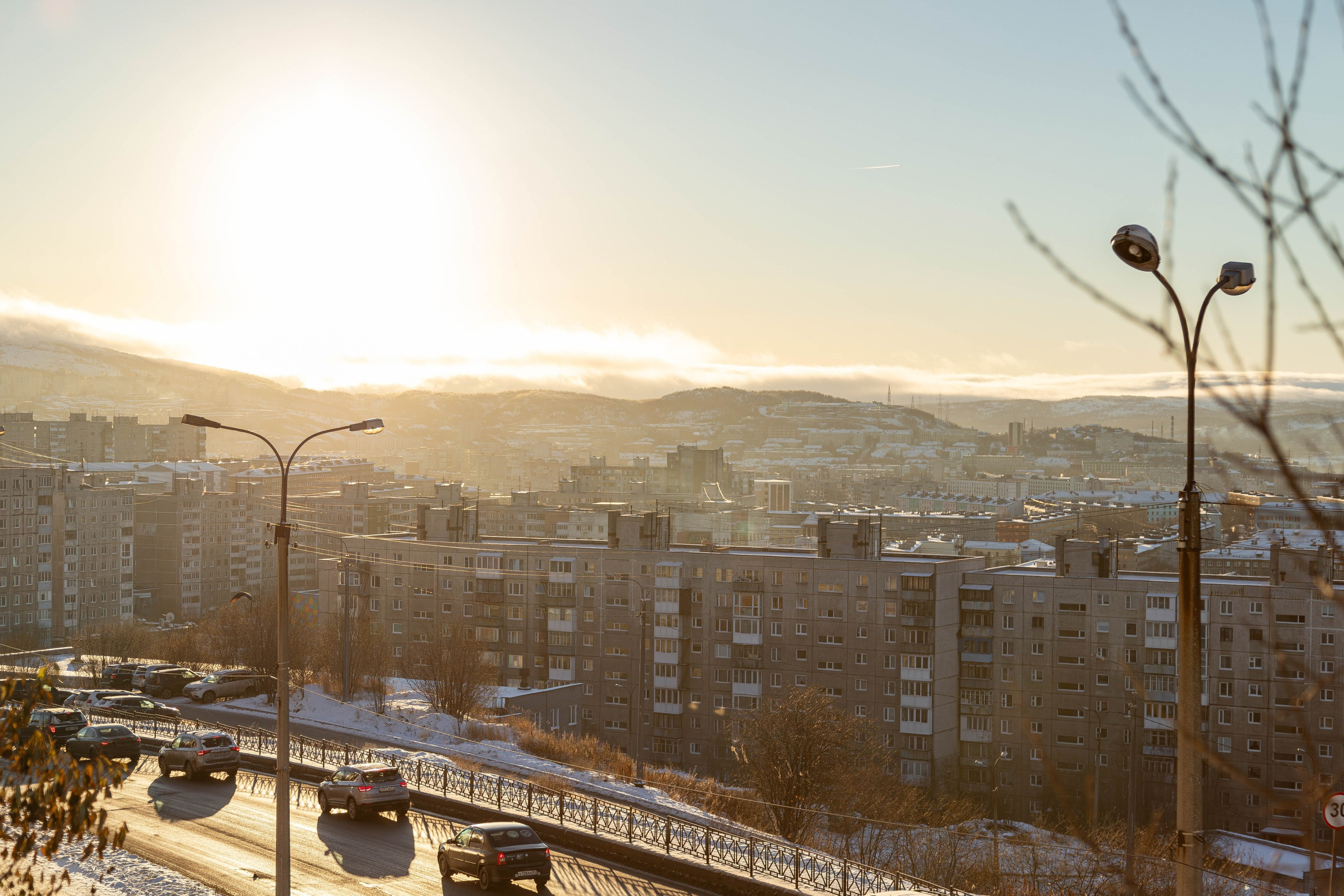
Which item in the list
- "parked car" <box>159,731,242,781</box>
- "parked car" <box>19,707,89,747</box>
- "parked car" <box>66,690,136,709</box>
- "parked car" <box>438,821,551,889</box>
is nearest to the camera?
"parked car" <box>438,821,551,889</box>

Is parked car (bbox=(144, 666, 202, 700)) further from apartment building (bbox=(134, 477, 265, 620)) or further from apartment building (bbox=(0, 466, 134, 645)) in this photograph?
apartment building (bbox=(134, 477, 265, 620))

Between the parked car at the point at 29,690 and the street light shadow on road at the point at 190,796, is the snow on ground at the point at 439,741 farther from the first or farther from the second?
the parked car at the point at 29,690

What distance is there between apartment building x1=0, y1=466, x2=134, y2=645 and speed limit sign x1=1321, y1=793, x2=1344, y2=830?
322 feet

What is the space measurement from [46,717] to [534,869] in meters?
19.1

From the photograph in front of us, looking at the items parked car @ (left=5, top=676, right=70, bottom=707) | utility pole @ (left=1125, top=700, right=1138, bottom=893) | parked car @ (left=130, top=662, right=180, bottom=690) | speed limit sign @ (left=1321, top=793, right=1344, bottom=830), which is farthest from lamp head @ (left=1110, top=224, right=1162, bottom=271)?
parked car @ (left=130, top=662, right=180, bottom=690)

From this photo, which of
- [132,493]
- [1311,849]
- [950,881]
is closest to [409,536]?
[132,493]

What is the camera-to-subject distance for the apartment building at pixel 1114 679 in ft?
172

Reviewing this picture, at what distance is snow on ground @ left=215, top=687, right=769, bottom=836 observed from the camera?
30.3 meters

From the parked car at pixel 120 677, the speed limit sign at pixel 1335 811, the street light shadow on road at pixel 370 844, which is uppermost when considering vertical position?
the speed limit sign at pixel 1335 811

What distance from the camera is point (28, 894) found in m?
8.26

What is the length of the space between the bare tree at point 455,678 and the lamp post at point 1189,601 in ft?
127

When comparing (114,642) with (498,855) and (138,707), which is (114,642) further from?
(498,855)

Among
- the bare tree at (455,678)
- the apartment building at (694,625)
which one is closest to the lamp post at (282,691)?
the bare tree at (455,678)

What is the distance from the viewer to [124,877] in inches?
736
